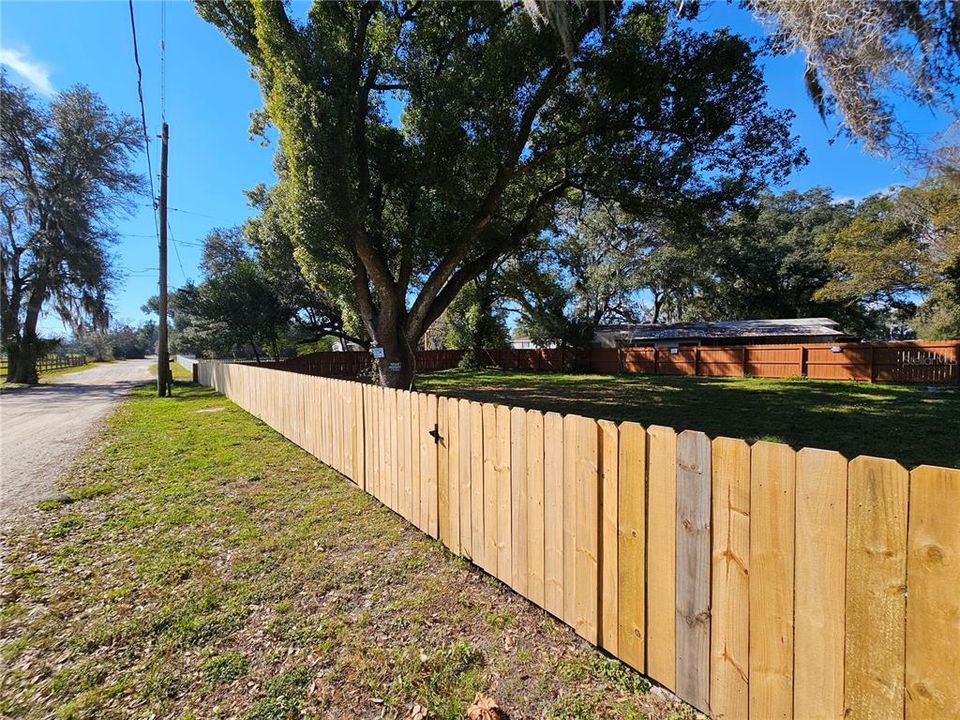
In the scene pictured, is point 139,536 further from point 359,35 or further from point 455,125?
point 359,35

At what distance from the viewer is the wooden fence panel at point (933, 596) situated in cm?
126

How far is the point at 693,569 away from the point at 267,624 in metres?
2.37

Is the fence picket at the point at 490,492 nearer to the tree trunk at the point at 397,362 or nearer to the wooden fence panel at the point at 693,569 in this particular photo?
the wooden fence panel at the point at 693,569

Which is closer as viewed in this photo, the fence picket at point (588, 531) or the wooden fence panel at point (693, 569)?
the wooden fence panel at point (693, 569)

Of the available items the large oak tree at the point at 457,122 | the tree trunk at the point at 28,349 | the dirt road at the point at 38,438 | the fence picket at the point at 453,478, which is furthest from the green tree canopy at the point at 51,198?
the fence picket at the point at 453,478

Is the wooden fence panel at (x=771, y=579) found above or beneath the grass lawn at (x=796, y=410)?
above

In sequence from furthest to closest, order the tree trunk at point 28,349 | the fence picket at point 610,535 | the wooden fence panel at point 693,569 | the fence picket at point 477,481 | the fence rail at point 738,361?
the tree trunk at point 28,349, the fence rail at point 738,361, the fence picket at point 477,481, the fence picket at point 610,535, the wooden fence panel at point 693,569

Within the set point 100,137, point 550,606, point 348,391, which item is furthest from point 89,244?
point 550,606

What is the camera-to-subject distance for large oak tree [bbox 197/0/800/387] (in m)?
7.91

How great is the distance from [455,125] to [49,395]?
17.2 m

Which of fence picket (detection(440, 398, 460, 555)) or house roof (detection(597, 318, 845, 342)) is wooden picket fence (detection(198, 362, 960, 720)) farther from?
house roof (detection(597, 318, 845, 342))

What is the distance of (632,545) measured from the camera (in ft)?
6.92

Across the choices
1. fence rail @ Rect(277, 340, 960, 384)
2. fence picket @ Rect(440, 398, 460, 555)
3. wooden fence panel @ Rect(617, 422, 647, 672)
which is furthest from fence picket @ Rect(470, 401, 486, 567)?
fence rail @ Rect(277, 340, 960, 384)

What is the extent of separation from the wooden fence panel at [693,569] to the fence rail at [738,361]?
61.8 feet
